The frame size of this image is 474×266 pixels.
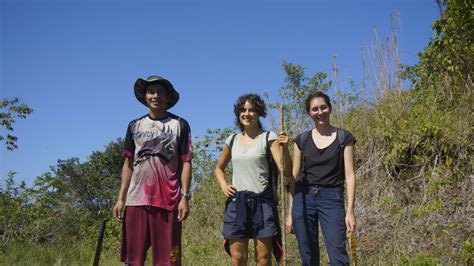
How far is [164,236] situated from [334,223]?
4.30ft

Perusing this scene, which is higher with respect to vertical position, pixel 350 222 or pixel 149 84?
pixel 149 84

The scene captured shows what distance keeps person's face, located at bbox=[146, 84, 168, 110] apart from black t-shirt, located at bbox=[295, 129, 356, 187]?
127 cm

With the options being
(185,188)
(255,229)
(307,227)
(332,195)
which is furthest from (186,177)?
(332,195)

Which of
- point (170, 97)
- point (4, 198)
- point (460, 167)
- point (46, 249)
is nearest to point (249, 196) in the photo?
point (170, 97)

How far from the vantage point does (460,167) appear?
4797 mm

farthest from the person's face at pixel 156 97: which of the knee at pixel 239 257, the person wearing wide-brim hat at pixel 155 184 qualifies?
the knee at pixel 239 257

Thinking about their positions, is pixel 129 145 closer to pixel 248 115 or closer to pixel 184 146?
pixel 184 146

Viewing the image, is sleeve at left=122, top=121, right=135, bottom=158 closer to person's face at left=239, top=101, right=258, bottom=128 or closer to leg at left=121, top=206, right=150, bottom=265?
leg at left=121, top=206, right=150, bottom=265

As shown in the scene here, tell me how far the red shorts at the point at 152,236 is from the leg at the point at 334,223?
1148 mm

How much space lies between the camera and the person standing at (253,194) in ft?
10.4

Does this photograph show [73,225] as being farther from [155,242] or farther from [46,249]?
[155,242]

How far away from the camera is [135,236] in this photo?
331 cm

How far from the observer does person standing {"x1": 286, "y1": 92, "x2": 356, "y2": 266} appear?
301 cm

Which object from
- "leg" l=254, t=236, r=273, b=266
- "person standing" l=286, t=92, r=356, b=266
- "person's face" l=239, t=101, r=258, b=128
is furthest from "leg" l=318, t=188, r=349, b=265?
"person's face" l=239, t=101, r=258, b=128
